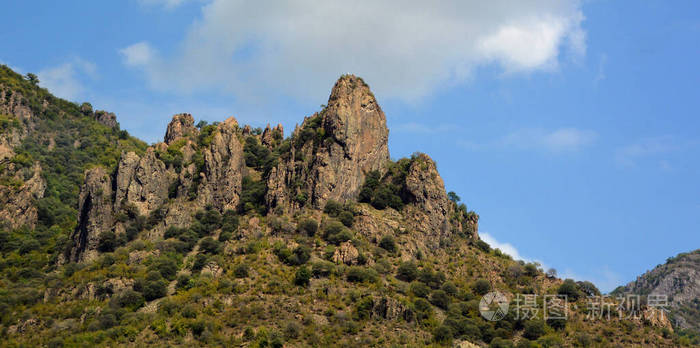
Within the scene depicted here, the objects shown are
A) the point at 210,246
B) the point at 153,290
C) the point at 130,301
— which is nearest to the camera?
the point at 130,301

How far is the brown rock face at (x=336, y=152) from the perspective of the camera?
398 ft

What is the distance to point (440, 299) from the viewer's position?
104500mm

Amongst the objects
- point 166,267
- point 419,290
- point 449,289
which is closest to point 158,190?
point 166,267

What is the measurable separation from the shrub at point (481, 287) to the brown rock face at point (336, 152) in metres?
28.9

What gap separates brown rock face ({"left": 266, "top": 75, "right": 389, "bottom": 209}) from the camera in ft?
398

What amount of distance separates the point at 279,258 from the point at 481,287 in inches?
1356

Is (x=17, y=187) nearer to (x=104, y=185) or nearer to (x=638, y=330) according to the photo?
(x=104, y=185)

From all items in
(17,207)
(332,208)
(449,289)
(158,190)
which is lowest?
(449,289)

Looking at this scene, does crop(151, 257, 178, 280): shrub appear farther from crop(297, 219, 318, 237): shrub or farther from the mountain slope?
crop(297, 219, 318, 237): shrub

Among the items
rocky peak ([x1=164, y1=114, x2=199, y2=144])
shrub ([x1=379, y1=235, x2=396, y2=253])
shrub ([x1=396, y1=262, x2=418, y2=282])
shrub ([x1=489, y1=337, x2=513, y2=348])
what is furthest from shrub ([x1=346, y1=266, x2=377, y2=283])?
rocky peak ([x1=164, y1=114, x2=199, y2=144])

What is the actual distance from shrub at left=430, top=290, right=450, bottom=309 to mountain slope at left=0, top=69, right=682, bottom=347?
19 centimetres

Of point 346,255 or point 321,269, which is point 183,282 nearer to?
point 321,269

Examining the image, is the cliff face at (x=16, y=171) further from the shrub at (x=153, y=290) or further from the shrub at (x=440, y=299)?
the shrub at (x=440, y=299)

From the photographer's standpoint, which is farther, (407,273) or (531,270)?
(531,270)
